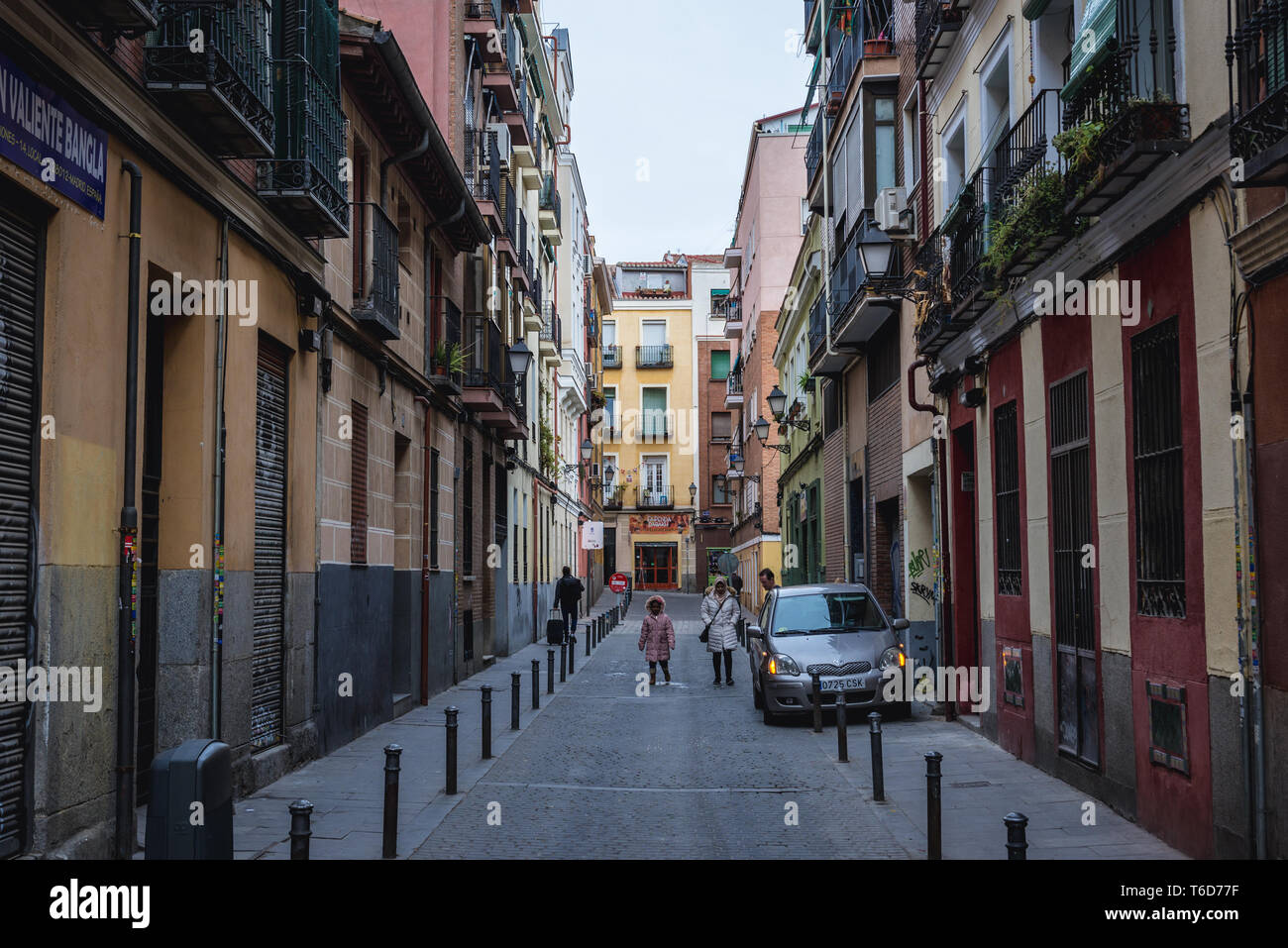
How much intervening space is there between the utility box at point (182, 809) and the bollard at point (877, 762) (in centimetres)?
564

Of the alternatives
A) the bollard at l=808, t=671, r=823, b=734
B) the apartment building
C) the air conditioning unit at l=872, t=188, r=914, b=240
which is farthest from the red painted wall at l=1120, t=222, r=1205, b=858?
the air conditioning unit at l=872, t=188, r=914, b=240

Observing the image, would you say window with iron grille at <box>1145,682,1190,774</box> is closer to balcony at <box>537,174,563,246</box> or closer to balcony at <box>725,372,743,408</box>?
balcony at <box>537,174,563,246</box>

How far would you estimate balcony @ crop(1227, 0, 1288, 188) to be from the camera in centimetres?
645

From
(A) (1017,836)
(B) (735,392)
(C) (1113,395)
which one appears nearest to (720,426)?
(B) (735,392)

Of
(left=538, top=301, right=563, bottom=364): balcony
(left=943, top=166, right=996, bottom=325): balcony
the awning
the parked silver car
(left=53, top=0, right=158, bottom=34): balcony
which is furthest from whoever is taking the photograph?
(left=538, top=301, right=563, bottom=364): balcony

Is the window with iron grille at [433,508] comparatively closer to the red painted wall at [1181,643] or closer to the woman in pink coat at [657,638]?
the woman in pink coat at [657,638]

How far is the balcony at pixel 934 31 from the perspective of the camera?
584 inches

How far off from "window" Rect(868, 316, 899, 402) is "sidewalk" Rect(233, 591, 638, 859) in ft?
24.5

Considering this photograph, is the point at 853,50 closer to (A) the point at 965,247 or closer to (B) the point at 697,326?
→ (A) the point at 965,247

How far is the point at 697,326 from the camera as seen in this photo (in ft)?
246

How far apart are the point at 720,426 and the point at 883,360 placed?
54182 millimetres

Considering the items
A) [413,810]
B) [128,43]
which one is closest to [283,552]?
[413,810]

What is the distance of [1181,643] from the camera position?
27.5 feet

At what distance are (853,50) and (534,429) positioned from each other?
16.4 m
